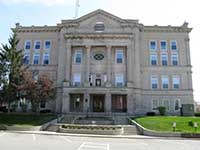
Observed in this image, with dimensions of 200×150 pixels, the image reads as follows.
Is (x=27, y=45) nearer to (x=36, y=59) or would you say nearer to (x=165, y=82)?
(x=36, y=59)

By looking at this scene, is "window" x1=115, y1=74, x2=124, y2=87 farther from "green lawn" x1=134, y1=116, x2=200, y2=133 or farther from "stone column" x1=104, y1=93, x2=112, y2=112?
"green lawn" x1=134, y1=116, x2=200, y2=133

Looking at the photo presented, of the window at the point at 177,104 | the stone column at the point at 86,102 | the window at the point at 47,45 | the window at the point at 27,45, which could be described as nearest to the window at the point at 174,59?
the window at the point at 177,104

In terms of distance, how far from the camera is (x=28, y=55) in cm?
4359

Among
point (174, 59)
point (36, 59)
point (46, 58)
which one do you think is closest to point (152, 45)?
point (174, 59)

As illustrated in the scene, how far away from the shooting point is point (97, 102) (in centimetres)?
4044

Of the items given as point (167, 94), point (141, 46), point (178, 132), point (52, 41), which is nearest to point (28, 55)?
point (52, 41)

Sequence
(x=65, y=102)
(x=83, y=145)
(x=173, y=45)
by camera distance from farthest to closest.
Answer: (x=173, y=45) < (x=65, y=102) < (x=83, y=145)

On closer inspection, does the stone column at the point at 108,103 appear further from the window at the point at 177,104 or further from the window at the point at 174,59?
the window at the point at 174,59

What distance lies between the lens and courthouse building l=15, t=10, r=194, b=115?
38.7m

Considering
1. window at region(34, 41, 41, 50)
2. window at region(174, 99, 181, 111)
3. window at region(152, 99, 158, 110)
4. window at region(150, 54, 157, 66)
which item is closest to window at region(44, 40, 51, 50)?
window at region(34, 41, 41, 50)

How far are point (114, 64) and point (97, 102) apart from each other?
6.83 meters

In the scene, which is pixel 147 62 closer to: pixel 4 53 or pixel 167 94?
pixel 167 94

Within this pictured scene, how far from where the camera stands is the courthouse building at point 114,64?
3872 centimetres

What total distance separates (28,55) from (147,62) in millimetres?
20881
